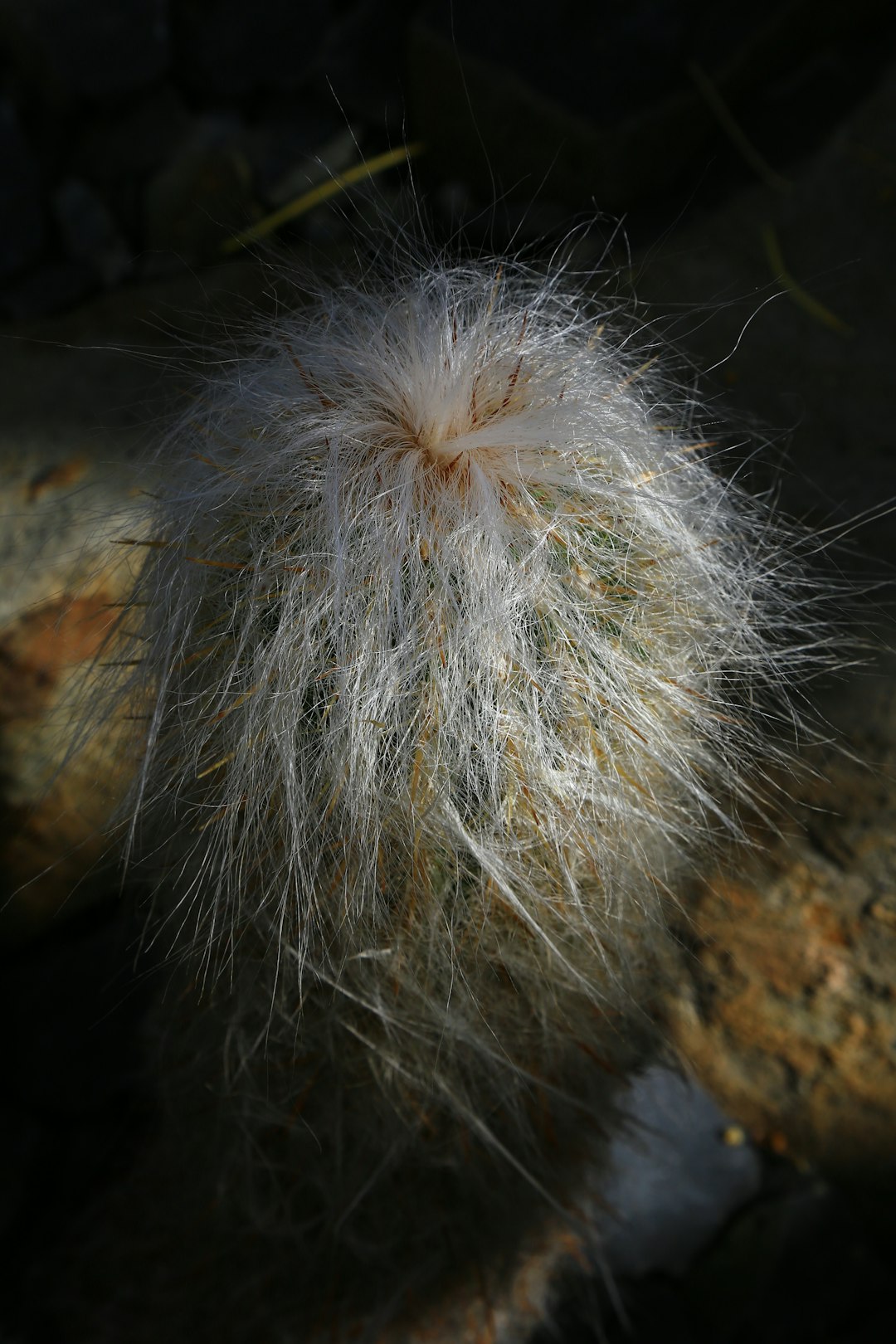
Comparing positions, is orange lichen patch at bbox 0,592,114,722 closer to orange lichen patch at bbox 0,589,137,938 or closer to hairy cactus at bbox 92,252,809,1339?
orange lichen patch at bbox 0,589,137,938

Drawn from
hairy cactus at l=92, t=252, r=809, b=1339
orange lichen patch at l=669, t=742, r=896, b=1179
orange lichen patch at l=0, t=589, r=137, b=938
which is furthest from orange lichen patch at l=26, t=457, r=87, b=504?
orange lichen patch at l=669, t=742, r=896, b=1179

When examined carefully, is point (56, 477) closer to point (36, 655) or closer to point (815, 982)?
point (36, 655)

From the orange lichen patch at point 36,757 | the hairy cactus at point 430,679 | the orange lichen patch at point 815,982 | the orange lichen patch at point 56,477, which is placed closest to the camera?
the hairy cactus at point 430,679

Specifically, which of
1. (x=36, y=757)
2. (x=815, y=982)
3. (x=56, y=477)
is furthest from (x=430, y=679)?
(x=56, y=477)

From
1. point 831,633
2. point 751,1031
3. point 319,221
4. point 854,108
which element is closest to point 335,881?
point 751,1031

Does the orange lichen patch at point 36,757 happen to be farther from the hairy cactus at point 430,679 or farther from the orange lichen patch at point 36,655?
the hairy cactus at point 430,679

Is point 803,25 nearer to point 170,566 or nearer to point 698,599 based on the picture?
point 698,599

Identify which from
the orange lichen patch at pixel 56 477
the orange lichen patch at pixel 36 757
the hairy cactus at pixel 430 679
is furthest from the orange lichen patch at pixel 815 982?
the orange lichen patch at pixel 56 477

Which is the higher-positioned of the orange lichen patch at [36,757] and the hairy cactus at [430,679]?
the hairy cactus at [430,679]
